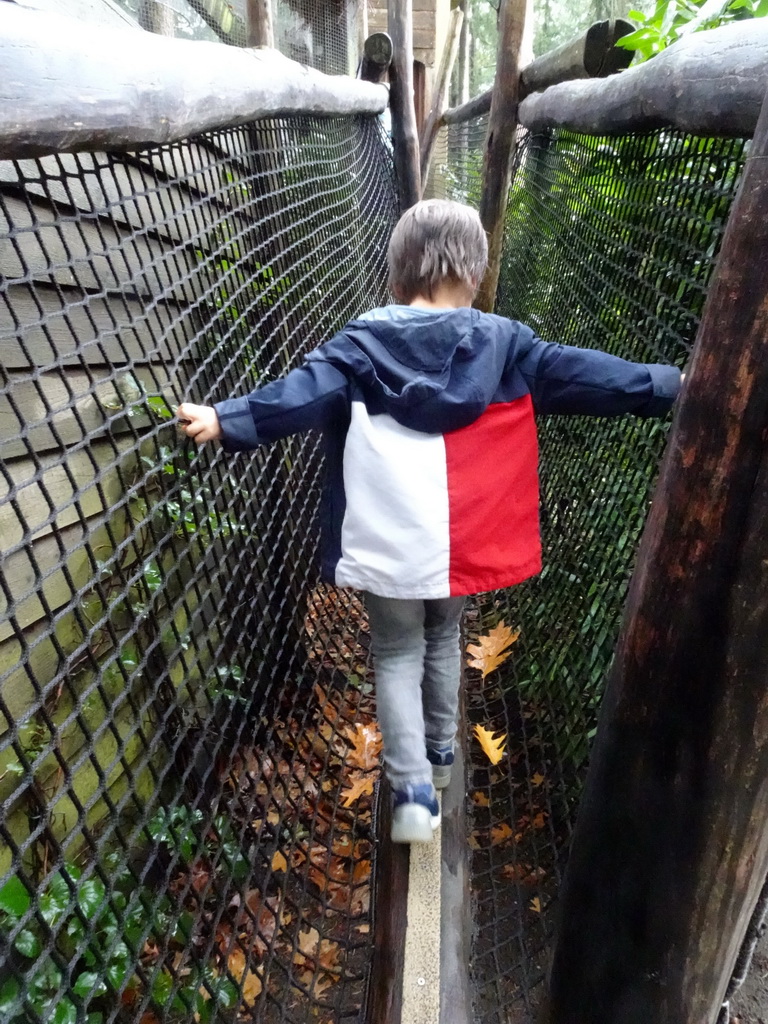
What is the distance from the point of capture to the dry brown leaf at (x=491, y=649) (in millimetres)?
2861

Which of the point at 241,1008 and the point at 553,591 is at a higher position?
the point at 553,591

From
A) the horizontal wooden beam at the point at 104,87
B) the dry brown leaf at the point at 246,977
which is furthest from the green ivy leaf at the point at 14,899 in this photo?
the horizontal wooden beam at the point at 104,87

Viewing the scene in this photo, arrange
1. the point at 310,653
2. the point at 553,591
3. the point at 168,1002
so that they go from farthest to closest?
the point at 310,653
the point at 553,591
the point at 168,1002

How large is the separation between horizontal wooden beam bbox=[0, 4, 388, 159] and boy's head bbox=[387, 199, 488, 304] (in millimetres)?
507

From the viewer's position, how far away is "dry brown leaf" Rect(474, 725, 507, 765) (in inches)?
96.8

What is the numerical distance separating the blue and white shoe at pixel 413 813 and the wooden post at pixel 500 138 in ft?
10.9

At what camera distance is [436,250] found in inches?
62.6

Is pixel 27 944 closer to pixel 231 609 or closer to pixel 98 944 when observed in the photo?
pixel 98 944

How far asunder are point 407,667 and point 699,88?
1405mm

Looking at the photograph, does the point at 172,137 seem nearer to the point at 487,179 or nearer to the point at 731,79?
the point at 731,79

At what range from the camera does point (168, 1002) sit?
149 cm

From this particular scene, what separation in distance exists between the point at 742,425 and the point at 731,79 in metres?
0.74

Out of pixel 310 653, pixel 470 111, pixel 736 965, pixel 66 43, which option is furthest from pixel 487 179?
pixel 736 965

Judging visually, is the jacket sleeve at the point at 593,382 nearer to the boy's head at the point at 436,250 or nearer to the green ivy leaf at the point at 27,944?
the boy's head at the point at 436,250
